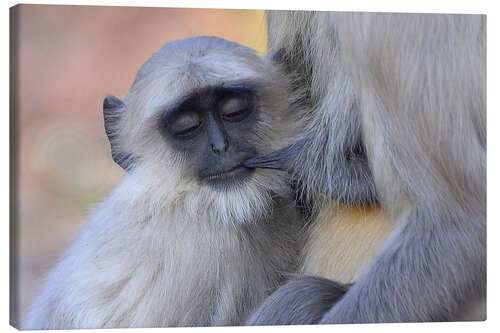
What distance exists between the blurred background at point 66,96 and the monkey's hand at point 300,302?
89 centimetres

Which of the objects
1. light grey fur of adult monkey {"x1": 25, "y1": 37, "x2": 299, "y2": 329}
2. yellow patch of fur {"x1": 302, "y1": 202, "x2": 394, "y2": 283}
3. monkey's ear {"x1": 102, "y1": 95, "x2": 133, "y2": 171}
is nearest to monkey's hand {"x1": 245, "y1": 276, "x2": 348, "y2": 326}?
yellow patch of fur {"x1": 302, "y1": 202, "x2": 394, "y2": 283}

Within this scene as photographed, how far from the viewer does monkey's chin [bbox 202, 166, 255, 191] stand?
351 centimetres

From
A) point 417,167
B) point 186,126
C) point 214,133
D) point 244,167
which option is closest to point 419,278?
point 417,167

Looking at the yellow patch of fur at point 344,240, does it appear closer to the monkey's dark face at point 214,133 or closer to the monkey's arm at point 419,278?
the monkey's arm at point 419,278

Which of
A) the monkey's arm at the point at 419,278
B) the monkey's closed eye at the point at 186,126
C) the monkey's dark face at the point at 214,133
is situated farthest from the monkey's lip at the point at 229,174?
the monkey's arm at the point at 419,278

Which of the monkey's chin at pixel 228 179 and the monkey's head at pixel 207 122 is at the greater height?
the monkey's head at pixel 207 122

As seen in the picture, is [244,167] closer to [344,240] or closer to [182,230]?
[182,230]

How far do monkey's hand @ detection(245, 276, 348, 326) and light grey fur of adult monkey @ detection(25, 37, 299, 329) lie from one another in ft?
1.09

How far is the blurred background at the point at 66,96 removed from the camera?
3.40m

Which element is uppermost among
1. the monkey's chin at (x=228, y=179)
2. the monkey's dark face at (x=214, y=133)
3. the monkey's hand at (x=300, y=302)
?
the monkey's dark face at (x=214, y=133)

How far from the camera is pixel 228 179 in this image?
351 cm

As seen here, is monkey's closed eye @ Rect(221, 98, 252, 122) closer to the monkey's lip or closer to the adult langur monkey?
the monkey's lip

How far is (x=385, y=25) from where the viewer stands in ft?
10.2
